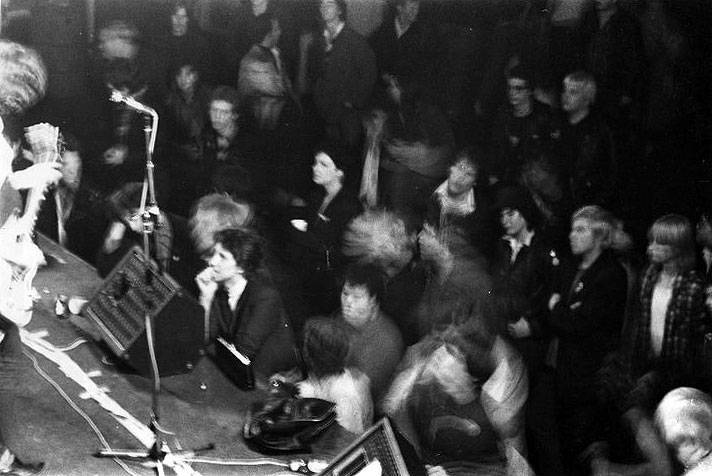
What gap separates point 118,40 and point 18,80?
489mm

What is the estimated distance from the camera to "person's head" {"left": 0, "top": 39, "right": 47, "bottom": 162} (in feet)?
15.1

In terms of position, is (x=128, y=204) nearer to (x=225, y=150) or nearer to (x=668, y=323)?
(x=225, y=150)

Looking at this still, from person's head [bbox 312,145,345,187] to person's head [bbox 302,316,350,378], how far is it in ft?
2.16

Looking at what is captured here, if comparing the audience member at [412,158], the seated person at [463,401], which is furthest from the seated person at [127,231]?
the seated person at [463,401]

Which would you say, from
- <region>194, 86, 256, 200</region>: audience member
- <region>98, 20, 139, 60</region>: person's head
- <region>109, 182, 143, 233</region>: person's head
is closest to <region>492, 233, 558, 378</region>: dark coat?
<region>194, 86, 256, 200</region>: audience member

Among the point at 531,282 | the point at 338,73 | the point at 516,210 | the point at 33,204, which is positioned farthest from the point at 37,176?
the point at 531,282

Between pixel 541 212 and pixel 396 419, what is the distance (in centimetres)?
122

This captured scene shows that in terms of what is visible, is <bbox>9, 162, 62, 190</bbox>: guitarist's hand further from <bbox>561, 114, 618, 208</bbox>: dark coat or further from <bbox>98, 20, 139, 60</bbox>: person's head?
<bbox>561, 114, 618, 208</bbox>: dark coat

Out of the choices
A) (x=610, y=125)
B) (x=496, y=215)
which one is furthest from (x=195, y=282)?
(x=610, y=125)

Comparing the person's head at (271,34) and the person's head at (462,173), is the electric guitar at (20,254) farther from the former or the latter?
the person's head at (462,173)

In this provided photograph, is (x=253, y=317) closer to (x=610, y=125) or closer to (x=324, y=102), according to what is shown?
(x=324, y=102)

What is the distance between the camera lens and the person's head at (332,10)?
4.68 m

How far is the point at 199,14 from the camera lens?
15.3 feet

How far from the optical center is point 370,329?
15.8 feet
